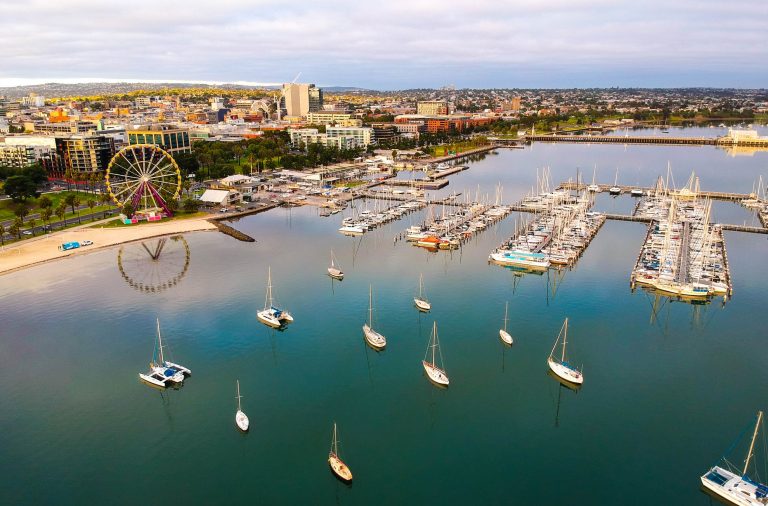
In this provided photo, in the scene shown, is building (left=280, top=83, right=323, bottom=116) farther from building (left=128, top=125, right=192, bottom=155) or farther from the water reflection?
the water reflection

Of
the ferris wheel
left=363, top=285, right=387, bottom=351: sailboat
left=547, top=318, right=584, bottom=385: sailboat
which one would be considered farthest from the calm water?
the ferris wheel

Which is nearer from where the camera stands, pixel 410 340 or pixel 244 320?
pixel 410 340

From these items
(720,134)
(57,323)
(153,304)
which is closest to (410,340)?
(153,304)

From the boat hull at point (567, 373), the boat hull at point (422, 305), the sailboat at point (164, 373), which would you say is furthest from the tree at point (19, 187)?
the boat hull at point (567, 373)

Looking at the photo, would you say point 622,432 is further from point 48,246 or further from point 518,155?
point 518,155

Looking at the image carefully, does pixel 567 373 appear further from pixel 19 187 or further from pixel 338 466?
pixel 19 187

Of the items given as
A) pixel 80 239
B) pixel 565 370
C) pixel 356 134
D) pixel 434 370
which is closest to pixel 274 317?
pixel 434 370
